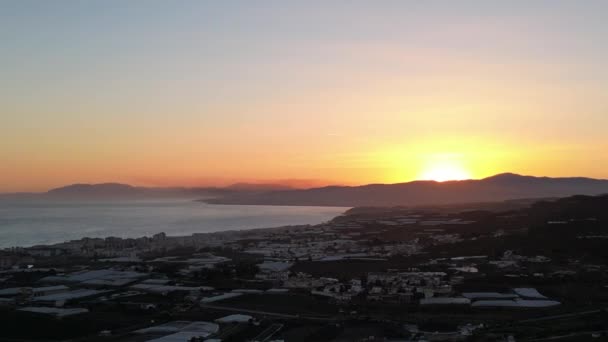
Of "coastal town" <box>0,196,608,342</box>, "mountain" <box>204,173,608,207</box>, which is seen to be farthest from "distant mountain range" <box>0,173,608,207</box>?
"coastal town" <box>0,196,608,342</box>

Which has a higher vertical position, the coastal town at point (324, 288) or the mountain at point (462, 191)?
the mountain at point (462, 191)

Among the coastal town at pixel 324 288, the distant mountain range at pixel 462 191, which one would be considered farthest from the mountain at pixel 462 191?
the coastal town at pixel 324 288

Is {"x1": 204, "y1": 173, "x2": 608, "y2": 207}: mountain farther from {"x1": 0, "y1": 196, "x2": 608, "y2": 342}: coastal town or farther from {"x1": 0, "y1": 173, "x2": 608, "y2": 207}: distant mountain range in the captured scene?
{"x1": 0, "y1": 196, "x2": 608, "y2": 342}: coastal town

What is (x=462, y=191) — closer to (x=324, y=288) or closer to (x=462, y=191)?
(x=462, y=191)

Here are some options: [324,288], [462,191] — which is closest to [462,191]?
[462,191]

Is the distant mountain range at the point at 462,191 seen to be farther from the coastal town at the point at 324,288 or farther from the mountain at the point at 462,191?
the coastal town at the point at 324,288

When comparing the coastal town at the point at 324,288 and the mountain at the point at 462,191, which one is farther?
the mountain at the point at 462,191
